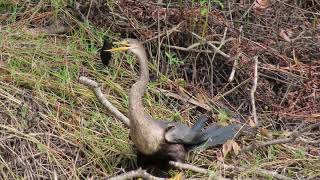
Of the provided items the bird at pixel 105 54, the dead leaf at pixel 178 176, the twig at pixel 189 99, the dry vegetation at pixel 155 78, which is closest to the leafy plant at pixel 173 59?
the dry vegetation at pixel 155 78

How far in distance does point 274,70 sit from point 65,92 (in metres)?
1.38

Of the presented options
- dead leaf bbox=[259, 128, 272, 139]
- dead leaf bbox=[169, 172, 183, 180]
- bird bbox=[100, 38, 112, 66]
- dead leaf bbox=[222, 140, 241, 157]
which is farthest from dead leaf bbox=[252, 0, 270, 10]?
dead leaf bbox=[169, 172, 183, 180]

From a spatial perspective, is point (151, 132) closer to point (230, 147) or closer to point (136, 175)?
point (136, 175)

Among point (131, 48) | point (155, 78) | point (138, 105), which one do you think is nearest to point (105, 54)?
point (155, 78)

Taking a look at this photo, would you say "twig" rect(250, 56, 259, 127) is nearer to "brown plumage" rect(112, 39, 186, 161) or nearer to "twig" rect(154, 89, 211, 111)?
"twig" rect(154, 89, 211, 111)

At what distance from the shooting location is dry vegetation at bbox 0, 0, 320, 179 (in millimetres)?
3400

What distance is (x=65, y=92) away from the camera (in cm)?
376

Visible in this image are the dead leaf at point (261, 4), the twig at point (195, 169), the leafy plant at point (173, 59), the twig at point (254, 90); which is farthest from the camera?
the dead leaf at point (261, 4)

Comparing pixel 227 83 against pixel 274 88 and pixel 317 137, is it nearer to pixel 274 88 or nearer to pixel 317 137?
pixel 274 88

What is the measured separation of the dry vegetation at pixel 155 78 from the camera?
3400mm

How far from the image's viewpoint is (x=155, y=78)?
13.5ft

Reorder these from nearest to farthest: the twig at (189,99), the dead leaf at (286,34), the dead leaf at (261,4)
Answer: the twig at (189,99)
the dead leaf at (286,34)
the dead leaf at (261,4)

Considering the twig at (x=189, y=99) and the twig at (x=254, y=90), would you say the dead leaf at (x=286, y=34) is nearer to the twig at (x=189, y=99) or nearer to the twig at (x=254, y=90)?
the twig at (x=254, y=90)

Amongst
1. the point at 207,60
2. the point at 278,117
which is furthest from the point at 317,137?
the point at 207,60
